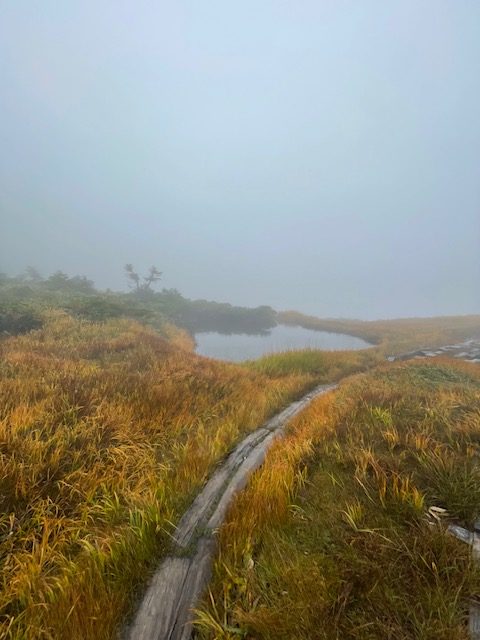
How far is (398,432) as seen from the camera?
16.1 ft

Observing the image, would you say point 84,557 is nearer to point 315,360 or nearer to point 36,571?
point 36,571

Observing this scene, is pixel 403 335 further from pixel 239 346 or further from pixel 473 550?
pixel 473 550

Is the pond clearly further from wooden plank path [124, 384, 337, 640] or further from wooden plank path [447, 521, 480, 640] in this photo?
wooden plank path [447, 521, 480, 640]

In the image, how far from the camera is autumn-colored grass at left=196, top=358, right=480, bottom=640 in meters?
2.12

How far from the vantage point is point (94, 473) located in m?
4.21

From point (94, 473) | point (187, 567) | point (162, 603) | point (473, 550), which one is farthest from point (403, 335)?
point (162, 603)

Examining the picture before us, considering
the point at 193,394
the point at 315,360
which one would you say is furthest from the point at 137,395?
the point at 315,360

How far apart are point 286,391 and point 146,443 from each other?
16.8ft

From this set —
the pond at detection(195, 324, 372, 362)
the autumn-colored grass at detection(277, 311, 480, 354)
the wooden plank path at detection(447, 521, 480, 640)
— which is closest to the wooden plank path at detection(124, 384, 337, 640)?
the wooden plank path at detection(447, 521, 480, 640)

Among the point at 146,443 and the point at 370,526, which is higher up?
the point at 370,526

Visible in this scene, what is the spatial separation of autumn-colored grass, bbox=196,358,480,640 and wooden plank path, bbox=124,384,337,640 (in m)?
0.18

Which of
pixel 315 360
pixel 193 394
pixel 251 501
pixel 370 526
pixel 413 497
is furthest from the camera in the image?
pixel 315 360

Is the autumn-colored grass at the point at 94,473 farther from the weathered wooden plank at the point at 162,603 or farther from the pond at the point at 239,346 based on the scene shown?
the pond at the point at 239,346

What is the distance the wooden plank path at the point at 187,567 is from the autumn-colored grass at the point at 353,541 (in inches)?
6.9
